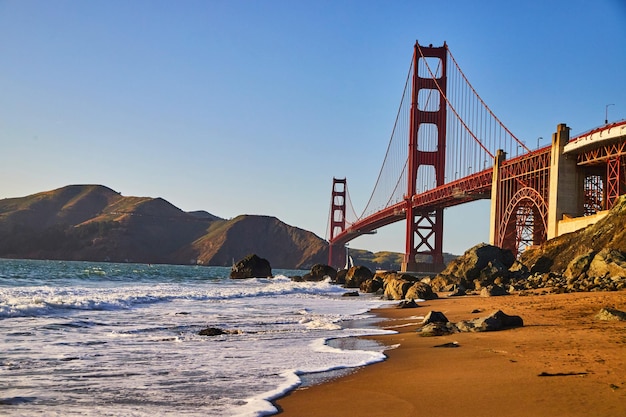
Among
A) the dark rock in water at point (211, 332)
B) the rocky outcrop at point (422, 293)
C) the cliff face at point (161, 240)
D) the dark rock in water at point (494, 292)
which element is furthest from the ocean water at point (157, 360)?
the cliff face at point (161, 240)

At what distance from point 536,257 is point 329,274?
83.4 feet

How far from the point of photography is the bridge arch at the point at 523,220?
3569 centimetres

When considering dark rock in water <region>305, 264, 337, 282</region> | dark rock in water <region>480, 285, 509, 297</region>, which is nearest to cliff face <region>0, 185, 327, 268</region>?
dark rock in water <region>305, 264, 337, 282</region>

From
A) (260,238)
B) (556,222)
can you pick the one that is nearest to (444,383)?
(556,222)

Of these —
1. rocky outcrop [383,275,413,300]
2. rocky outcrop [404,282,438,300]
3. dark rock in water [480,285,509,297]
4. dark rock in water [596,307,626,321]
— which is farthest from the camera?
rocky outcrop [383,275,413,300]

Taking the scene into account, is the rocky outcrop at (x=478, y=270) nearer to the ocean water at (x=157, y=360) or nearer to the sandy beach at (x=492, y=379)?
the ocean water at (x=157, y=360)

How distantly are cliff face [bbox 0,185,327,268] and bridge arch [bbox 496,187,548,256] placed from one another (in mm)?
108331

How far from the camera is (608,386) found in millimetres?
5367

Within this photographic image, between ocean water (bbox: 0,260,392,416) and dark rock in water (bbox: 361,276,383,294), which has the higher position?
dark rock in water (bbox: 361,276,383,294)

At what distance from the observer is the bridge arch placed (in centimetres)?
3569

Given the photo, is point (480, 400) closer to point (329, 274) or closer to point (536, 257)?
point (536, 257)

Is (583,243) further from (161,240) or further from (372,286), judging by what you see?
(161,240)

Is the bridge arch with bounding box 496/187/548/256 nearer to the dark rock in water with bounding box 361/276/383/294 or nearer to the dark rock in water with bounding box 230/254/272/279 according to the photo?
the dark rock in water with bounding box 361/276/383/294

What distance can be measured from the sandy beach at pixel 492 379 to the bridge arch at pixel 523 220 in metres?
26.6
